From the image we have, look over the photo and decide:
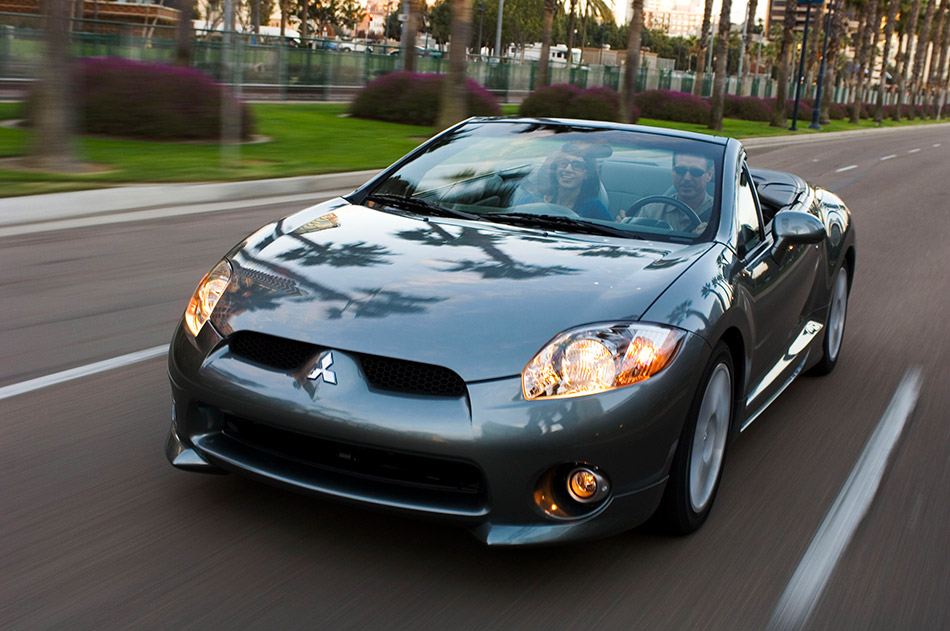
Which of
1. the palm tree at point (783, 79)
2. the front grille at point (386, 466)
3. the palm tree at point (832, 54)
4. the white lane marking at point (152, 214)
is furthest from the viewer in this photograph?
the palm tree at point (832, 54)

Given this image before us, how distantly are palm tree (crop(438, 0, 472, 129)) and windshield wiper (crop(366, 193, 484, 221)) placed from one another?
16292mm

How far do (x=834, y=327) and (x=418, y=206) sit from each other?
282 cm

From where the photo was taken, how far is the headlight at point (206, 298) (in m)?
3.75

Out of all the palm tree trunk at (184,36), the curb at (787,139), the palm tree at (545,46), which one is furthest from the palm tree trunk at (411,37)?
the palm tree at (545,46)

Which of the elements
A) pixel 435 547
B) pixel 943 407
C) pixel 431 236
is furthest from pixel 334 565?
pixel 943 407

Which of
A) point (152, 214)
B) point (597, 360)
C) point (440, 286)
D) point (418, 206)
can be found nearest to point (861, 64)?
point (152, 214)

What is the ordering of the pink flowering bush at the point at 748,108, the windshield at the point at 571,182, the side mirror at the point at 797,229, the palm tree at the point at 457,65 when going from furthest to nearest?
1. the pink flowering bush at the point at 748,108
2. the palm tree at the point at 457,65
3. the side mirror at the point at 797,229
4. the windshield at the point at 571,182

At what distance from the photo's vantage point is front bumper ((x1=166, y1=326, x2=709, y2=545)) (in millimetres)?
3164

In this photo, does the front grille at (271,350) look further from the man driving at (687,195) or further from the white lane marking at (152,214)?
the white lane marking at (152,214)

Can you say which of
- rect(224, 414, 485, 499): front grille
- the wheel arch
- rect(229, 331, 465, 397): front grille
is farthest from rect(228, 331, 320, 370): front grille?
the wheel arch

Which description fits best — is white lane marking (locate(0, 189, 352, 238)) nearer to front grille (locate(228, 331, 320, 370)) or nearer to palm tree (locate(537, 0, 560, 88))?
front grille (locate(228, 331, 320, 370))

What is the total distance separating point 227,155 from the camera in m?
15.7

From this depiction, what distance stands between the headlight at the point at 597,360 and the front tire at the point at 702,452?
0.90 feet

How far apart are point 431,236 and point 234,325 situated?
3.09 ft
